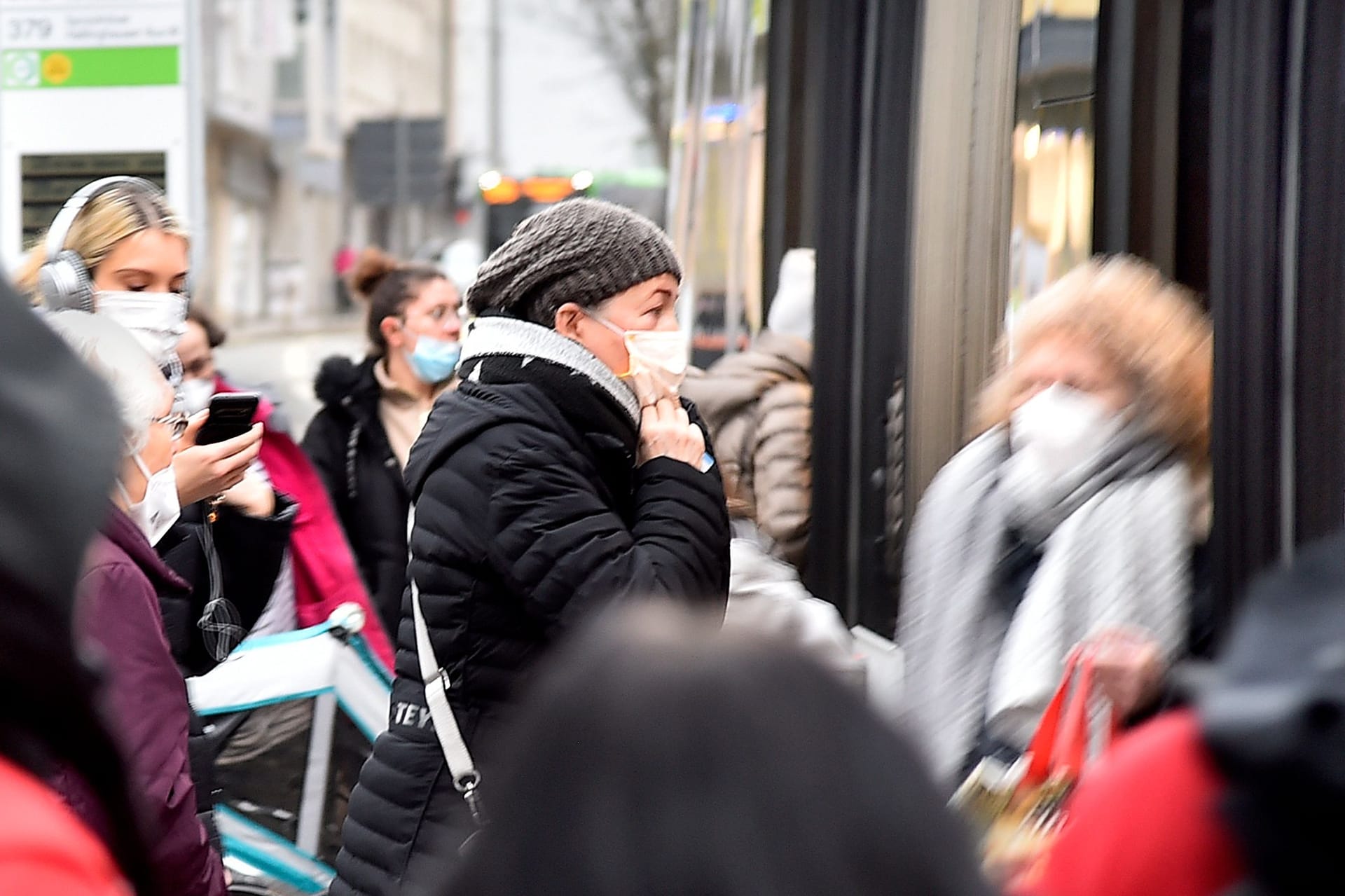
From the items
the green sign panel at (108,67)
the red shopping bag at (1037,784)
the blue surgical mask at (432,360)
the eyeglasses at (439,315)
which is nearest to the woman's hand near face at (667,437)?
the red shopping bag at (1037,784)

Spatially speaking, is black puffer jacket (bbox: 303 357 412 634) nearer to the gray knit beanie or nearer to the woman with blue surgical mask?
the woman with blue surgical mask

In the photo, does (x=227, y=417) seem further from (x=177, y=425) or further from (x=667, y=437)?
(x=667, y=437)

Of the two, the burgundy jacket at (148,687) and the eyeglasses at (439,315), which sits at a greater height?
the eyeglasses at (439,315)

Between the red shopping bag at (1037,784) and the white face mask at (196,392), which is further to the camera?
the white face mask at (196,392)

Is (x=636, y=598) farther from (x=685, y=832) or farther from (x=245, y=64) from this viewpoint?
(x=245, y=64)

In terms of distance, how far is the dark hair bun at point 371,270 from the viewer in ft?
22.2

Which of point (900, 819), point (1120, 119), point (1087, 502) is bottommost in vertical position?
point (1087, 502)

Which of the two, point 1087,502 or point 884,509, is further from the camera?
point 884,509

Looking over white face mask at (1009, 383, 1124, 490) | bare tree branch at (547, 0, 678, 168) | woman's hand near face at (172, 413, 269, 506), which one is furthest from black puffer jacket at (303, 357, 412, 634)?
bare tree branch at (547, 0, 678, 168)

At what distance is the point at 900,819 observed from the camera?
3.62ft

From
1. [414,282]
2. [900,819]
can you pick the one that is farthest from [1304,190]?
[414,282]

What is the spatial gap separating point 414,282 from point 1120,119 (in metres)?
2.71

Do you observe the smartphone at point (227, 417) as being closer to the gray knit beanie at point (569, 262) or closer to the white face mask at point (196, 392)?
the gray knit beanie at point (569, 262)

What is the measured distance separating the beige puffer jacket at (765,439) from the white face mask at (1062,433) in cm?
206
